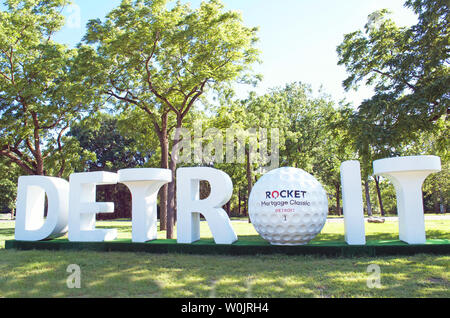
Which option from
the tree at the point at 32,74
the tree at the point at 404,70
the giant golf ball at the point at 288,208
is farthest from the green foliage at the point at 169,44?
the giant golf ball at the point at 288,208

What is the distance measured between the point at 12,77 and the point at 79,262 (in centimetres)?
1623

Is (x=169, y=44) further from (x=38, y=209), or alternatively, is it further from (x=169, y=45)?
(x=38, y=209)

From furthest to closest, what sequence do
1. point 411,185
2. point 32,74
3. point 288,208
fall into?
point 32,74 < point 411,185 < point 288,208

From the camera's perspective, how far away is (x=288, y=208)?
30.0 ft

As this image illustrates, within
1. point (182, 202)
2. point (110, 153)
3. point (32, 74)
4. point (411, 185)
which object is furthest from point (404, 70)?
point (110, 153)

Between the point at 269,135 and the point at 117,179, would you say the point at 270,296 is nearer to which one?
the point at 117,179

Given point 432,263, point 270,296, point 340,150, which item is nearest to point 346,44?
point 340,150

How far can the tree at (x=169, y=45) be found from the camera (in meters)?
15.2

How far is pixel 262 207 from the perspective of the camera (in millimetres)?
9523

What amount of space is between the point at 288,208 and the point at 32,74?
1845 centimetres

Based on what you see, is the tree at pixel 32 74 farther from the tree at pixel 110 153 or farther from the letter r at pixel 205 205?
the tree at pixel 110 153

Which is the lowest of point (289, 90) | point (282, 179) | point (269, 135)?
point (282, 179)

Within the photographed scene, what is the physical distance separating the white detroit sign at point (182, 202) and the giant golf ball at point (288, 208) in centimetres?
11

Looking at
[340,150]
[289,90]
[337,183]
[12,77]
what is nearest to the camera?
[340,150]
